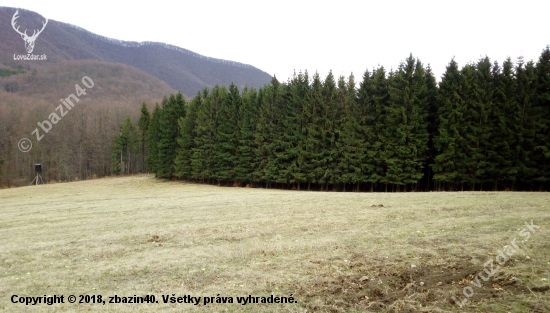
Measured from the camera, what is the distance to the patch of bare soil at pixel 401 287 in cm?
658

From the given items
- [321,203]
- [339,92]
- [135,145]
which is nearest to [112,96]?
[135,145]

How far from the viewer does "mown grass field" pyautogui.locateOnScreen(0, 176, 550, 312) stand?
716 cm

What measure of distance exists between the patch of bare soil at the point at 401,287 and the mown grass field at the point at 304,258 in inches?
1.0

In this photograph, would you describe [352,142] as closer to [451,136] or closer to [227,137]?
[451,136]

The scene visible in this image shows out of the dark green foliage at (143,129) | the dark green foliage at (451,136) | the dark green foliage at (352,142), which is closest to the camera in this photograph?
the dark green foliage at (451,136)

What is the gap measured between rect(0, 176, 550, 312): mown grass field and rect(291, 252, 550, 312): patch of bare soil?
3 centimetres

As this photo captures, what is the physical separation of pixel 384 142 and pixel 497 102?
11.4m

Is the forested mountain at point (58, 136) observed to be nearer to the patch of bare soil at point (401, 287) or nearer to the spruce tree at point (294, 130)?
the spruce tree at point (294, 130)

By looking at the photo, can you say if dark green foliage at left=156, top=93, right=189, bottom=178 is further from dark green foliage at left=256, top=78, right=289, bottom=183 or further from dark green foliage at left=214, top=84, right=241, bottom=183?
dark green foliage at left=256, top=78, right=289, bottom=183

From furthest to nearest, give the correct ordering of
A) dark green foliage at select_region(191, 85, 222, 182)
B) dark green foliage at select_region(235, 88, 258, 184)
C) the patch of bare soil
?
dark green foliage at select_region(191, 85, 222, 182) < dark green foliage at select_region(235, 88, 258, 184) < the patch of bare soil

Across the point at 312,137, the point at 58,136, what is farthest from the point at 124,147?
the point at 312,137

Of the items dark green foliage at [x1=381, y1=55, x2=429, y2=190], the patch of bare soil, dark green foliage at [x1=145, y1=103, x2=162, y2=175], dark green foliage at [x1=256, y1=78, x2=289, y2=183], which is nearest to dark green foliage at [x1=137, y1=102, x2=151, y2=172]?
dark green foliage at [x1=145, y1=103, x2=162, y2=175]

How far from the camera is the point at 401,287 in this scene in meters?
7.51

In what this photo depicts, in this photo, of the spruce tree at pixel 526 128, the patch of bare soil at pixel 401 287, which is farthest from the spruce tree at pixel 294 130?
the patch of bare soil at pixel 401 287
